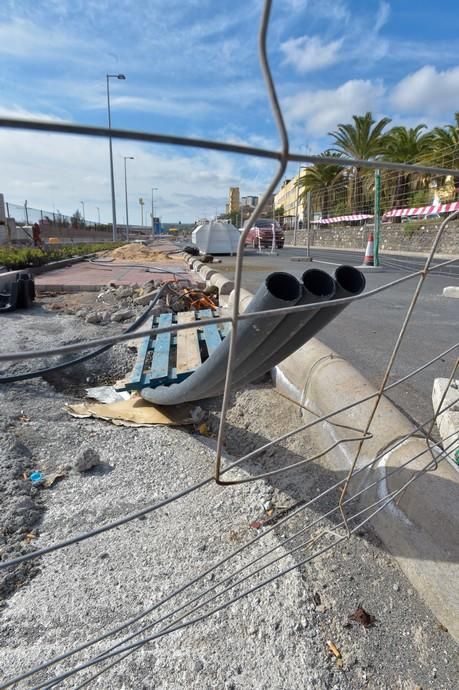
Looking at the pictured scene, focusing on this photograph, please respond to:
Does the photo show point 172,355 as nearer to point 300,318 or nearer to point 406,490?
point 406,490

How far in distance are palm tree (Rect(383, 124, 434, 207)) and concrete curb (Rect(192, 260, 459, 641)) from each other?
17.9m

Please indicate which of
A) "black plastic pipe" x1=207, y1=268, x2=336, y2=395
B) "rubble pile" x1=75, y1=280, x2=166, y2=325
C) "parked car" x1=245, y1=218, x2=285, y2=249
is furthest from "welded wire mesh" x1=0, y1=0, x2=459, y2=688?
"parked car" x1=245, y1=218, x2=285, y2=249

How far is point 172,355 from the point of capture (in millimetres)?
4340

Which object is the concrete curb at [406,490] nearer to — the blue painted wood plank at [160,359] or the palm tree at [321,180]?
the blue painted wood plank at [160,359]

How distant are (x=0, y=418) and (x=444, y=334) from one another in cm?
424

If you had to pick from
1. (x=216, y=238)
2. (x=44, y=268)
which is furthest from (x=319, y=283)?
(x=216, y=238)

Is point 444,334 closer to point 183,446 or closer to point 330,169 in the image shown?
point 183,446

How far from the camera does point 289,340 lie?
5.11 ft

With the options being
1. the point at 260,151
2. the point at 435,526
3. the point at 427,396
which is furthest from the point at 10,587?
the point at 427,396

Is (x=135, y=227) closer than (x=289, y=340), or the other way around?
(x=289, y=340)

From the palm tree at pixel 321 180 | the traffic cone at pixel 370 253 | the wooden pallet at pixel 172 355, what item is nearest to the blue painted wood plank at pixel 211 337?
the wooden pallet at pixel 172 355

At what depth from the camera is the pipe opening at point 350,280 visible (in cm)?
147

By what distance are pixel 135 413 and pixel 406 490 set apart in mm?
2054

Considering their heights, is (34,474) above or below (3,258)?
below
